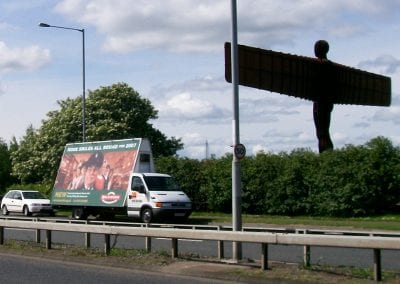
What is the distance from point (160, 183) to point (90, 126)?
33.4m

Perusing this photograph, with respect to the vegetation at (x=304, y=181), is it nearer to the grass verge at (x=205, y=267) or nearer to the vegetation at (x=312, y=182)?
the vegetation at (x=312, y=182)

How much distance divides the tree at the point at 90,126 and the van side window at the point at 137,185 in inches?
1215

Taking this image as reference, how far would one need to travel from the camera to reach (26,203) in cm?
3975

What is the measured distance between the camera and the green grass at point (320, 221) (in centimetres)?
2555

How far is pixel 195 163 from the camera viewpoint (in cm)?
3653

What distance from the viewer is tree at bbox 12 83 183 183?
61.7 metres

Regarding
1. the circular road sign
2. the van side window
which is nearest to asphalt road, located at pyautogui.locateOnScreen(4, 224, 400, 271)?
the circular road sign

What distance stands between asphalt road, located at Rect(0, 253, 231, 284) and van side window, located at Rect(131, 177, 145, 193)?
14052mm

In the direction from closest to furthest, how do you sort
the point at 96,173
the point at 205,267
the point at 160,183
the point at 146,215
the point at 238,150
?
1. the point at 205,267
2. the point at 238,150
3. the point at 146,215
4. the point at 160,183
5. the point at 96,173

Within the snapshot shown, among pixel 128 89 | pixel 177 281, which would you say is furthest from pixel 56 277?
pixel 128 89

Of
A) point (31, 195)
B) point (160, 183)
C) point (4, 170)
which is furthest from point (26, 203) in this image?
point (4, 170)

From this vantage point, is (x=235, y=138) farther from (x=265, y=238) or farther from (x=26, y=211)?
(x=26, y=211)

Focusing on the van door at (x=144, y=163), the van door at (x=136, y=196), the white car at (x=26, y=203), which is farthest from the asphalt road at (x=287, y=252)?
the white car at (x=26, y=203)

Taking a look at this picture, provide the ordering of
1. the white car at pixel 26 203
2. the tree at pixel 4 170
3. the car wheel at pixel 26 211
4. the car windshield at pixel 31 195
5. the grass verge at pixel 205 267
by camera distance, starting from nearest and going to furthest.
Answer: the grass verge at pixel 205 267, the white car at pixel 26 203, the car wheel at pixel 26 211, the car windshield at pixel 31 195, the tree at pixel 4 170
